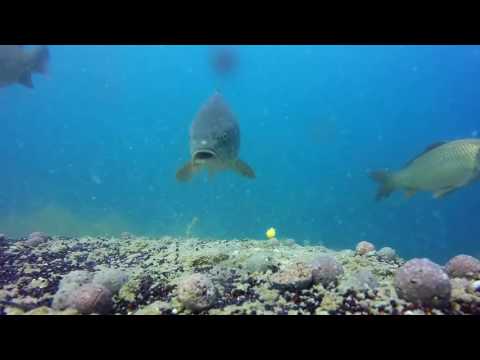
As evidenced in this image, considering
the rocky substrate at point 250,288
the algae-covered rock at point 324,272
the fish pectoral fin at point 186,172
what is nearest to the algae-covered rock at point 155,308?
the rocky substrate at point 250,288

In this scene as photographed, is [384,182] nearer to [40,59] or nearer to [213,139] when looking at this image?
[213,139]

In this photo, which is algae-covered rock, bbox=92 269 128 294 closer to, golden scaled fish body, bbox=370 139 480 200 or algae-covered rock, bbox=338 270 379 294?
algae-covered rock, bbox=338 270 379 294

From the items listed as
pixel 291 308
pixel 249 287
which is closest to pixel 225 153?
pixel 249 287

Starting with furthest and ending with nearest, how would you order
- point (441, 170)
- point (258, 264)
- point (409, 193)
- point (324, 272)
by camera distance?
1. point (409, 193)
2. point (441, 170)
3. point (258, 264)
4. point (324, 272)

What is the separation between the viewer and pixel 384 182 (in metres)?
8.84

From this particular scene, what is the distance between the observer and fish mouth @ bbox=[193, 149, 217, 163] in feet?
18.1

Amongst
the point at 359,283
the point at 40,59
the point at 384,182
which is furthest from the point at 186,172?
the point at 40,59

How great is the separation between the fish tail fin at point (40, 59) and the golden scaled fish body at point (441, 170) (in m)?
10.3

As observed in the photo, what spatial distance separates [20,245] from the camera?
7359 mm

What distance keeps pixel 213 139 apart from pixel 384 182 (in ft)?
17.9

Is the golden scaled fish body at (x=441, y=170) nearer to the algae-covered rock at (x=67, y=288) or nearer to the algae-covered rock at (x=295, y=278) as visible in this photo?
the algae-covered rock at (x=295, y=278)
